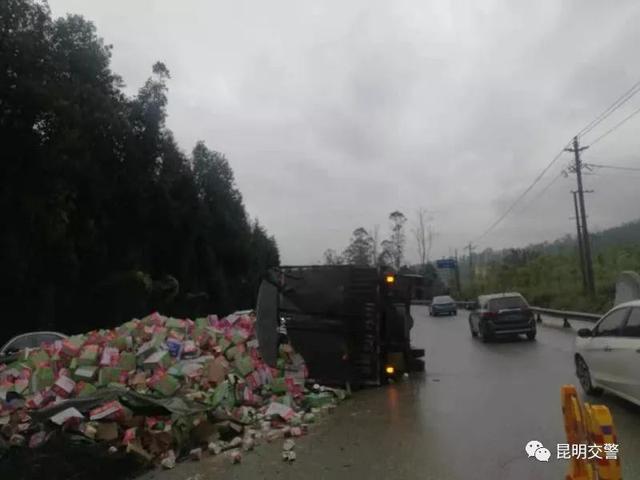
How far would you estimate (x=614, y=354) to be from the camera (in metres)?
8.97

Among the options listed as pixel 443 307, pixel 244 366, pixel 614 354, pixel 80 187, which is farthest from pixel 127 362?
pixel 443 307

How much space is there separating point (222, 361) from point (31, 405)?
3207mm

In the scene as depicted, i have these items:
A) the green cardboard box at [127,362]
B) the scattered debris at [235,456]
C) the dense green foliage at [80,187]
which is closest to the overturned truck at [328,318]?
the green cardboard box at [127,362]

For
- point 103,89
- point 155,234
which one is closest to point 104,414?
point 103,89

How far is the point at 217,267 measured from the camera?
181 feet

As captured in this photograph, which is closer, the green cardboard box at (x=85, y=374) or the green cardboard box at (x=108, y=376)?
the green cardboard box at (x=108, y=376)

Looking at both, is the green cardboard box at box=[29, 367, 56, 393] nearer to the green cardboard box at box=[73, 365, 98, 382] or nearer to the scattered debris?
the green cardboard box at box=[73, 365, 98, 382]

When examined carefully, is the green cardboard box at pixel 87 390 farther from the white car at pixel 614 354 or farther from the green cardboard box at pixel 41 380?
the white car at pixel 614 354

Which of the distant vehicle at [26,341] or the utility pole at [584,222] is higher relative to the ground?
the utility pole at [584,222]

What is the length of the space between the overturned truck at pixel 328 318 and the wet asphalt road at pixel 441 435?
24.4 inches

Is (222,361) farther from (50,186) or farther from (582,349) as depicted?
(50,186)

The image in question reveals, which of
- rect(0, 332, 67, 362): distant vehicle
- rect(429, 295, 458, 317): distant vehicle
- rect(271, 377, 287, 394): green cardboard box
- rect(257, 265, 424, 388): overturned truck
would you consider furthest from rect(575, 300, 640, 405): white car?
rect(429, 295, 458, 317): distant vehicle

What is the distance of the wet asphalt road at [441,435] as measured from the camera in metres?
6.94

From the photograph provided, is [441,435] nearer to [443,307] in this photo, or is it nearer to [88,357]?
[88,357]
